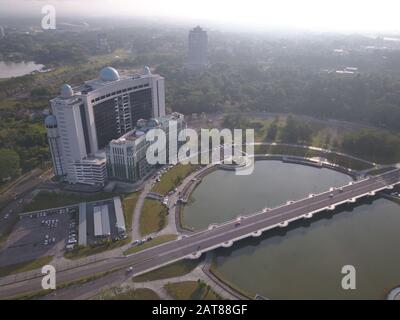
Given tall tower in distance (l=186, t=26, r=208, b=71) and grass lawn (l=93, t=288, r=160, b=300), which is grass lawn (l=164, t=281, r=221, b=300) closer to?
grass lawn (l=93, t=288, r=160, b=300)

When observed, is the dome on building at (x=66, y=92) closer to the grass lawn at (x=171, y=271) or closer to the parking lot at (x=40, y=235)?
the parking lot at (x=40, y=235)

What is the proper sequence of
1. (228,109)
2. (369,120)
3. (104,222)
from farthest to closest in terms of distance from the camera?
1. (228,109)
2. (369,120)
3. (104,222)

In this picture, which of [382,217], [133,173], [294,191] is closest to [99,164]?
[133,173]

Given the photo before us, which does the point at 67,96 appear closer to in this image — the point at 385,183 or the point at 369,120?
the point at 385,183

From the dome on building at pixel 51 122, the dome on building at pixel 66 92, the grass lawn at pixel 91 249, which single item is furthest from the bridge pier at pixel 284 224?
the dome on building at pixel 66 92

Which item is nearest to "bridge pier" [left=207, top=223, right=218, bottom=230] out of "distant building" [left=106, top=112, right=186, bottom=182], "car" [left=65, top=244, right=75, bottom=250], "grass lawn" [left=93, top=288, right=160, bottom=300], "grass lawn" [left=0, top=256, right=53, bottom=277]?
"grass lawn" [left=93, top=288, right=160, bottom=300]

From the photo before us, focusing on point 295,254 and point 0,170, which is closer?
point 295,254

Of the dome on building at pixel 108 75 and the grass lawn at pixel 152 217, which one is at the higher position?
the dome on building at pixel 108 75

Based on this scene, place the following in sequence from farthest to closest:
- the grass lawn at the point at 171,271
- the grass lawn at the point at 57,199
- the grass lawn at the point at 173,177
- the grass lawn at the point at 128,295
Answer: the grass lawn at the point at 173,177 < the grass lawn at the point at 57,199 < the grass lawn at the point at 171,271 < the grass lawn at the point at 128,295
